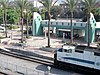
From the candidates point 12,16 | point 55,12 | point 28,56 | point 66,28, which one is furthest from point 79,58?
point 55,12

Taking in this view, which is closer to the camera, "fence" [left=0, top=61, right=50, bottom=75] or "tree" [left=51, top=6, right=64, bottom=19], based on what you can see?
"fence" [left=0, top=61, right=50, bottom=75]

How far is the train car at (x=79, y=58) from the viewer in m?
25.4

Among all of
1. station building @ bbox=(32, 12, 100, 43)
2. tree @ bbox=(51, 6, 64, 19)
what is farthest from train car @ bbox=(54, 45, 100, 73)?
tree @ bbox=(51, 6, 64, 19)

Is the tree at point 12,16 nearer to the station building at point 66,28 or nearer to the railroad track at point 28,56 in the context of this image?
the station building at point 66,28

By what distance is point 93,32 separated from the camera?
47625 millimetres

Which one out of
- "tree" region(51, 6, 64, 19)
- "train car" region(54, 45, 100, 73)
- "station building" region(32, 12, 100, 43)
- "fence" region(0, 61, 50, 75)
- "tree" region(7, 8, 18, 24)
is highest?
"tree" region(51, 6, 64, 19)

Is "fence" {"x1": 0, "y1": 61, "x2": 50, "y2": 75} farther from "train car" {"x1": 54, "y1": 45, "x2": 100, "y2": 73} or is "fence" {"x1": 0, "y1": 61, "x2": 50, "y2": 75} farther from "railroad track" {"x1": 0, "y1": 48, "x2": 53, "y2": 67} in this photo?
"railroad track" {"x1": 0, "y1": 48, "x2": 53, "y2": 67}

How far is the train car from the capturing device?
25.4 meters

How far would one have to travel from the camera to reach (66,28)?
54.6 meters

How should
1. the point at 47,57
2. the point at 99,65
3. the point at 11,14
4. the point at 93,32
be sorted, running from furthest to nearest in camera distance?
1. the point at 11,14
2. the point at 93,32
3. the point at 47,57
4. the point at 99,65

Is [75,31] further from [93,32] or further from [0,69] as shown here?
[0,69]

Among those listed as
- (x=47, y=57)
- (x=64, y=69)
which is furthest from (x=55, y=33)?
(x=64, y=69)

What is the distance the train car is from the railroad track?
2.89m

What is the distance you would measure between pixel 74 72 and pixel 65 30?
28985 mm
